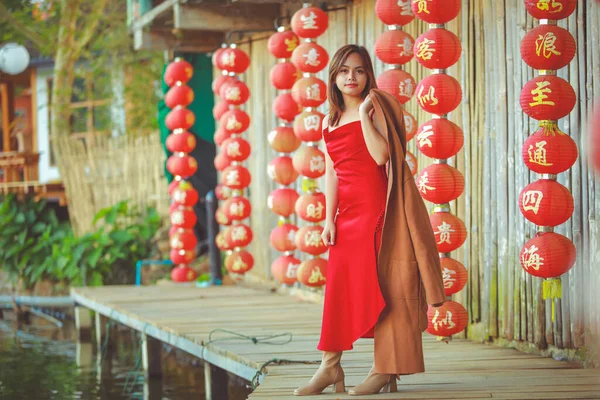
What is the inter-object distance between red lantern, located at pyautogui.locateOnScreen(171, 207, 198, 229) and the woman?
5.52m

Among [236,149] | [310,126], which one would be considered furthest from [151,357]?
[310,126]

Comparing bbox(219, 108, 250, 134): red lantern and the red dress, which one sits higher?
bbox(219, 108, 250, 134): red lantern

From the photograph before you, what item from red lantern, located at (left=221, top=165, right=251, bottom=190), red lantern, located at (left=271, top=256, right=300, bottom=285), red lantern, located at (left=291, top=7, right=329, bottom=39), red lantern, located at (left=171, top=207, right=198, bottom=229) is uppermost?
red lantern, located at (left=291, top=7, right=329, bottom=39)

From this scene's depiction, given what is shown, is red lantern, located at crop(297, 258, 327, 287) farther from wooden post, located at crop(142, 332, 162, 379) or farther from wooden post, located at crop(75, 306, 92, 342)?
wooden post, located at crop(75, 306, 92, 342)

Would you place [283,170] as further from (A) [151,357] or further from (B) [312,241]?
(A) [151,357]

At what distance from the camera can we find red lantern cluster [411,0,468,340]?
5559 millimetres

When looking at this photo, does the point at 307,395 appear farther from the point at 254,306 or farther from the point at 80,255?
the point at 80,255

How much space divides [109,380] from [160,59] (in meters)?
7.85

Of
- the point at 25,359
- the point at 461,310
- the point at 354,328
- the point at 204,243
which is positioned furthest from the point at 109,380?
the point at 354,328

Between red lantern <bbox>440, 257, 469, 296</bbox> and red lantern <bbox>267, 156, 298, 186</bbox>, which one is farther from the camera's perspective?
red lantern <bbox>267, 156, 298, 186</bbox>

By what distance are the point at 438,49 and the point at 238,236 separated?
12.8 ft

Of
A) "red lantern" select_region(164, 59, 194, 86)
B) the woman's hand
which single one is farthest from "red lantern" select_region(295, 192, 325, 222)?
"red lantern" select_region(164, 59, 194, 86)

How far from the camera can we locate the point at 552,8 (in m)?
4.95

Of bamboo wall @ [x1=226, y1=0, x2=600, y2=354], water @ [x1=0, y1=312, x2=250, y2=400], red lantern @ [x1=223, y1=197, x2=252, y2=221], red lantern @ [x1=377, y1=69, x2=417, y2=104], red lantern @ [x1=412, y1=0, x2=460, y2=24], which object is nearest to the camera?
bamboo wall @ [x1=226, y1=0, x2=600, y2=354]
